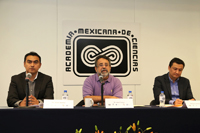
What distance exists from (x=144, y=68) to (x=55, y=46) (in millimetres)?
1588

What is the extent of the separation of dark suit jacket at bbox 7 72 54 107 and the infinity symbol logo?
53.4 inches

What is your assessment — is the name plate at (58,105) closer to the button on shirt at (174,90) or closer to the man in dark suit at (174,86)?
the man in dark suit at (174,86)

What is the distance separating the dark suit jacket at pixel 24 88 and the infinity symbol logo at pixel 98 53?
136cm

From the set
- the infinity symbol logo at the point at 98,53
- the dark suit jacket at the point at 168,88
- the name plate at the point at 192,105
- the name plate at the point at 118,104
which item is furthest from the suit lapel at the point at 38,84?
the name plate at the point at 192,105

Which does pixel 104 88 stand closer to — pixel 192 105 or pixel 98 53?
pixel 192 105
